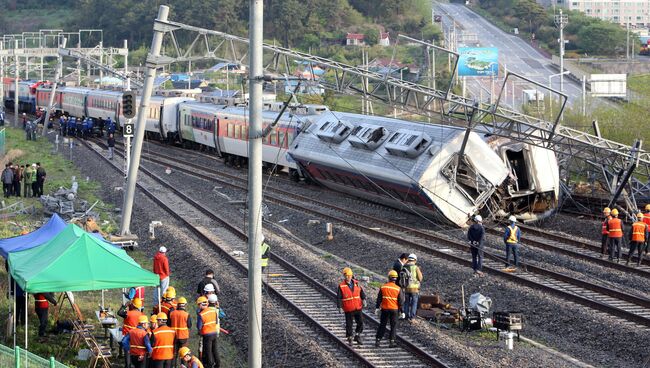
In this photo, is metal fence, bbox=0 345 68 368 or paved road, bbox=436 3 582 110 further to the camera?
paved road, bbox=436 3 582 110

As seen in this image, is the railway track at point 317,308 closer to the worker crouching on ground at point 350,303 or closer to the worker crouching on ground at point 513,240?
the worker crouching on ground at point 350,303

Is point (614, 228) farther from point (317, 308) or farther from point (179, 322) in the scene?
point (179, 322)

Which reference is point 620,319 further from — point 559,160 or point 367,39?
point 367,39

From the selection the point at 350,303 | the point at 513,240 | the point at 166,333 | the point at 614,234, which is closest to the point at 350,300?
the point at 350,303

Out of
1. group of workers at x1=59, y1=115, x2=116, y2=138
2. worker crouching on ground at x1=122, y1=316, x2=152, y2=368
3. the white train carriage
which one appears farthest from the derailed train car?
group of workers at x1=59, y1=115, x2=116, y2=138

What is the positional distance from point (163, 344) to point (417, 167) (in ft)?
49.5

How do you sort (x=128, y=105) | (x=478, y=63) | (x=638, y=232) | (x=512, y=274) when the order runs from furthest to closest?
(x=478, y=63) < (x=128, y=105) < (x=638, y=232) < (x=512, y=274)

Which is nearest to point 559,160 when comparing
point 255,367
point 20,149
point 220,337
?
point 220,337

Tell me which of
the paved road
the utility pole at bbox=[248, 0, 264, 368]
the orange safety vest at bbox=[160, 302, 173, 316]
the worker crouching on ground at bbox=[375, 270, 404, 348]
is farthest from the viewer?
the paved road

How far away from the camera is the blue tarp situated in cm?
2030

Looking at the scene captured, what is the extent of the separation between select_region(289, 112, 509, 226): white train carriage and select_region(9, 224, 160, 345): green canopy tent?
12643 mm

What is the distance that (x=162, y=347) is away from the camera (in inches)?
622

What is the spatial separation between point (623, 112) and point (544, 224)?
17991mm

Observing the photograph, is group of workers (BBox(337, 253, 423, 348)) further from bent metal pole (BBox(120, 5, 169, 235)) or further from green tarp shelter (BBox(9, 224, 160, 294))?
bent metal pole (BBox(120, 5, 169, 235))
